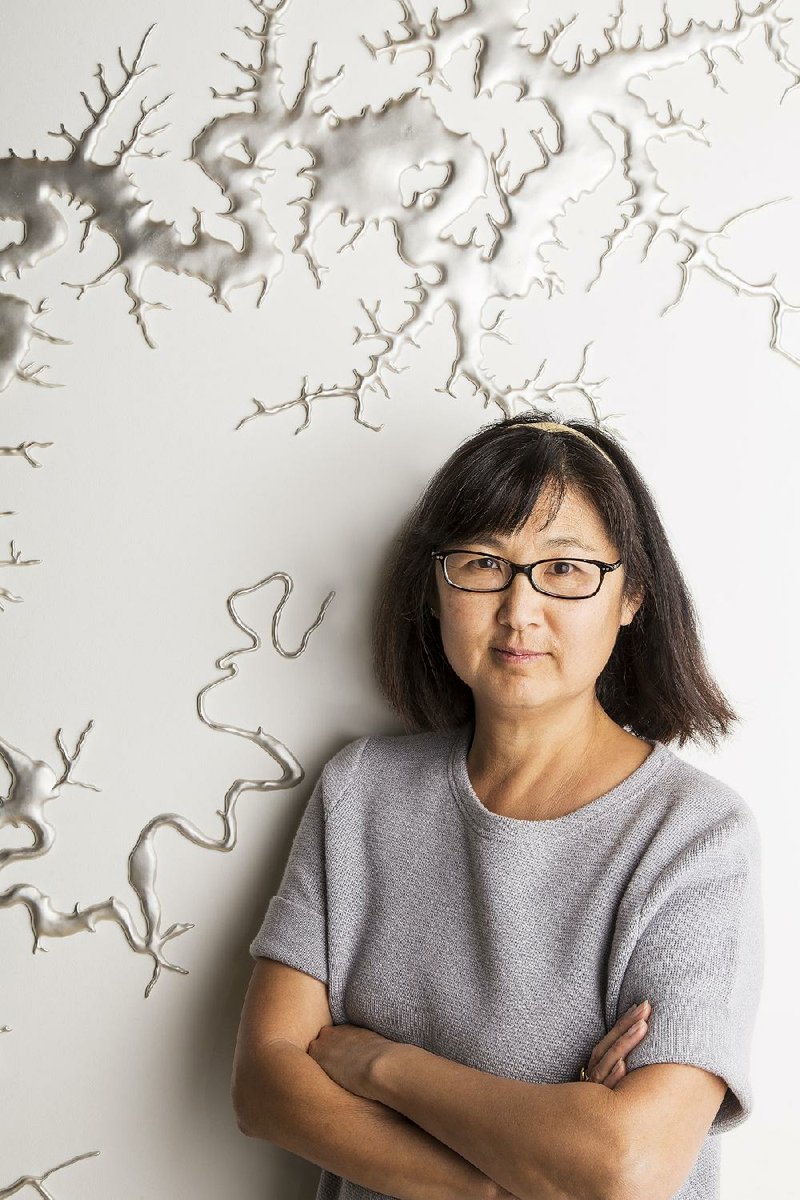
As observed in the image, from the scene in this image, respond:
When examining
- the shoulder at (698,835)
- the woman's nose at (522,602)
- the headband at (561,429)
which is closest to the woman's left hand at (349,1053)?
the shoulder at (698,835)

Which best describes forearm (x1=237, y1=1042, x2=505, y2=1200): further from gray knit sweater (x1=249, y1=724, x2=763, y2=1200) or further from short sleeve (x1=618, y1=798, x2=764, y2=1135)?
short sleeve (x1=618, y1=798, x2=764, y2=1135)

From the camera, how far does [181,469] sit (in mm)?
1663

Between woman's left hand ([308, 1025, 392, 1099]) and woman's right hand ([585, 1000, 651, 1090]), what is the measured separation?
269 mm

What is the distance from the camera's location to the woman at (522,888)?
49.9 inches

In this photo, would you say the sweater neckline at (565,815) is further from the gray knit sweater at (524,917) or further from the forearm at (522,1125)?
the forearm at (522,1125)

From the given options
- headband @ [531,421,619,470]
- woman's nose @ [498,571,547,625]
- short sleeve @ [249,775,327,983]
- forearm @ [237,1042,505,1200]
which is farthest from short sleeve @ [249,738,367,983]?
headband @ [531,421,619,470]

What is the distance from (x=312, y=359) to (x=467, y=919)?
2.60 feet

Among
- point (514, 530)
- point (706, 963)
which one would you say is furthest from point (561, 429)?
point (706, 963)

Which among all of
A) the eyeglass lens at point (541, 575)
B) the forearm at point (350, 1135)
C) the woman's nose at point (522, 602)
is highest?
the eyeglass lens at point (541, 575)

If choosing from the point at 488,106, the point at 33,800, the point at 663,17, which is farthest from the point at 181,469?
the point at 663,17

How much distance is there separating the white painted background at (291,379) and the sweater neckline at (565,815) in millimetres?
268

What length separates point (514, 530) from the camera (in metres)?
1.43

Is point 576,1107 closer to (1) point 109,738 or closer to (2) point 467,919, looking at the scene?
(2) point 467,919

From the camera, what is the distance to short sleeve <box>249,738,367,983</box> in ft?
5.08
